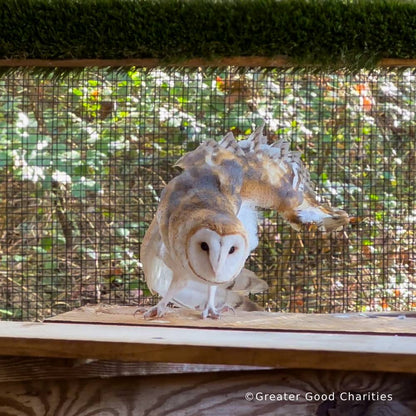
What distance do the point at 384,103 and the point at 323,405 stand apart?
2411 millimetres

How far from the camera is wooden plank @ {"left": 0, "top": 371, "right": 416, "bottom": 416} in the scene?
0.72 m

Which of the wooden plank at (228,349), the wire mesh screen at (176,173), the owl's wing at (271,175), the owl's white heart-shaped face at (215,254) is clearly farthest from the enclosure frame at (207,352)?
the wire mesh screen at (176,173)

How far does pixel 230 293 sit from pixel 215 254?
1.40 ft

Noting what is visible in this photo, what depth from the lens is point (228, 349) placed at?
682 millimetres

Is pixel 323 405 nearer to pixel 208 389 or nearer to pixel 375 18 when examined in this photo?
pixel 208 389

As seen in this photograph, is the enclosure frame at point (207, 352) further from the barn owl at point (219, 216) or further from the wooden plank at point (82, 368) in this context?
the barn owl at point (219, 216)

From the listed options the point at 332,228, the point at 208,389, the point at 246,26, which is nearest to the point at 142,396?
the point at 208,389

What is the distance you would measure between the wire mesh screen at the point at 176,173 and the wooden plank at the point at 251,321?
0.98 m

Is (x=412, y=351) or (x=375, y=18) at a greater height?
(x=375, y=18)

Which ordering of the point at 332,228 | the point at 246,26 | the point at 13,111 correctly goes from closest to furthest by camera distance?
1. the point at 332,228
2. the point at 246,26
3. the point at 13,111

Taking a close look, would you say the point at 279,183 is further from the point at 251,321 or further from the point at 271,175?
the point at 251,321

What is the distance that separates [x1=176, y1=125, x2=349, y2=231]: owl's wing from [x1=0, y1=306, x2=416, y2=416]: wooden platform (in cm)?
69

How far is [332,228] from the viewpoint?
1.60m

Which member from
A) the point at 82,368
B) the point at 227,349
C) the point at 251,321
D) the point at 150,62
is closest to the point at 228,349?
the point at 227,349
